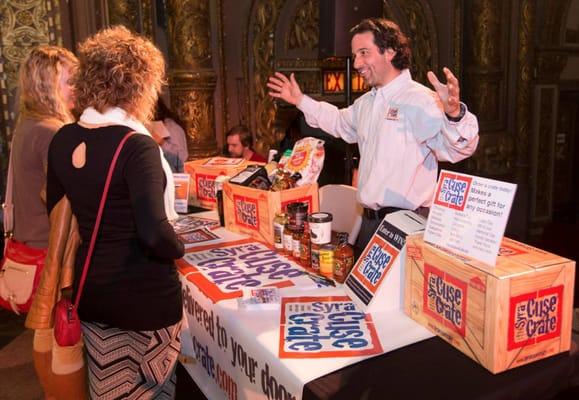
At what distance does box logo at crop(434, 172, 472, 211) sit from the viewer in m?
1.47

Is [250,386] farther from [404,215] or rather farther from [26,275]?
[26,275]

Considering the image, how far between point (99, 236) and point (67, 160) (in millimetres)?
229

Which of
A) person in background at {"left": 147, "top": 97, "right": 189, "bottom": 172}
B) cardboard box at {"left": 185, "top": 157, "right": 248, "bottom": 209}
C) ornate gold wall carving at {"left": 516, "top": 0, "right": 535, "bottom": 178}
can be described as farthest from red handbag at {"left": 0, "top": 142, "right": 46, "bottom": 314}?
ornate gold wall carving at {"left": 516, "top": 0, "right": 535, "bottom": 178}

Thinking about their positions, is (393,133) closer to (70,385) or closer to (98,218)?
(98,218)

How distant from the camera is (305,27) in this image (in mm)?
5555

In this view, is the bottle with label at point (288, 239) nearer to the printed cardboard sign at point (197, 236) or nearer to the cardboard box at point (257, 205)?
the cardboard box at point (257, 205)

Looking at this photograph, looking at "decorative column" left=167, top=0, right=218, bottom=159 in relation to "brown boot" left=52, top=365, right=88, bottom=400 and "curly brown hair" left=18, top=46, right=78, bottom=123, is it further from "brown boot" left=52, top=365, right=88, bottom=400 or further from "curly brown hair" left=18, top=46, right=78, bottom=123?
"brown boot" left=52, top=365, right=88, bottom=400

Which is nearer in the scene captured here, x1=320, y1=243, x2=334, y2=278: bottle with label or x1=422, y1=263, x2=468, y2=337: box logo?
x1=422, y1=263, x2=468, y2=337: box logo

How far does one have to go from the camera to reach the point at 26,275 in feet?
6.89

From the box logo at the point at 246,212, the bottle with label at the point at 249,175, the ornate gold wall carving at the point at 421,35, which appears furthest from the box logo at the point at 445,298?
the ornate gold wall carving at the point at 421,35

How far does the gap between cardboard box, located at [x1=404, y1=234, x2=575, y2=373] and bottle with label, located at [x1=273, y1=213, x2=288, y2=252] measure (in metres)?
0.81

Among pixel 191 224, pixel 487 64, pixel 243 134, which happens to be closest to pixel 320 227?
pixel 191 224

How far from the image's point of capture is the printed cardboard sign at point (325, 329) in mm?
1448

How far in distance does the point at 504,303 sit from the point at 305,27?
15.4ft
